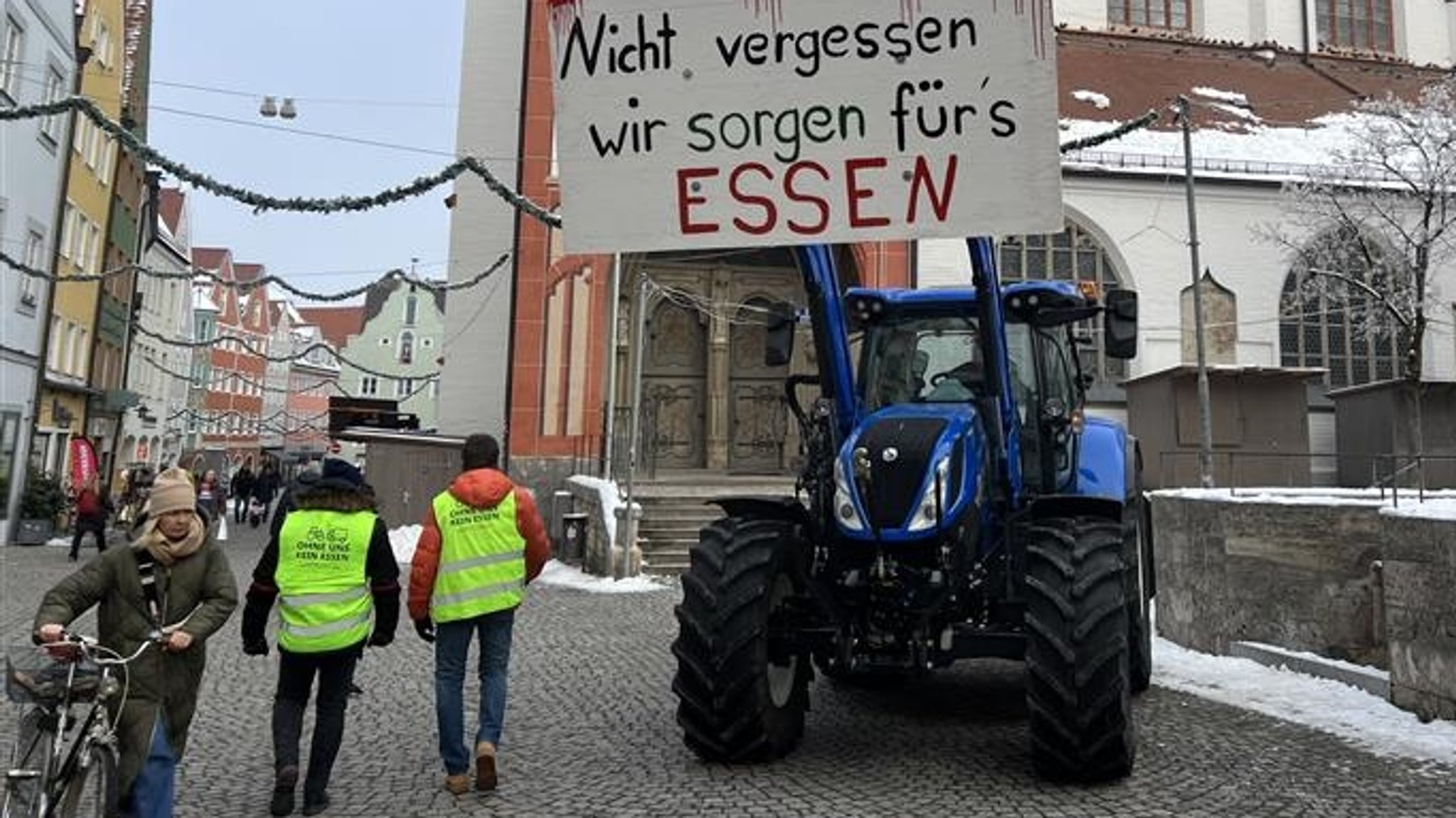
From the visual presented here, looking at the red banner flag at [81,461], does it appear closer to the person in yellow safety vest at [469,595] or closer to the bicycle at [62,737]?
the person in yellow safety vest at [469,595]

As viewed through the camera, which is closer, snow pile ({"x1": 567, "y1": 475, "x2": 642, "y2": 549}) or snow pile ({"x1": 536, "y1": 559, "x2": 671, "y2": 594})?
snow pile ({"x1": 536, "y1": 559, "x2": 671, "y2": 594})

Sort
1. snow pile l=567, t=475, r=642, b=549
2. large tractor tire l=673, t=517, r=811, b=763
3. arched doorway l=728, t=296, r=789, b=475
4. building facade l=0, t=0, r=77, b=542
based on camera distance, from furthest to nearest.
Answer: arched doorway l=728, t=296, r=789, b=475 → building facade l=0, t=0, r=77, b=542 → snow pile l=567, t=475, r=642, b=549 → large tractor tire l=673, t=517, r=811, b=763

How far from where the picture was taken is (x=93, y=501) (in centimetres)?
1800

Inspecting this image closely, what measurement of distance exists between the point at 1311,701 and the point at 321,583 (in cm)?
606

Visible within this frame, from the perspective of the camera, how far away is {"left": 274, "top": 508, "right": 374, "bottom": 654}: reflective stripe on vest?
14.3 feet

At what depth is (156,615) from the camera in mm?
3682

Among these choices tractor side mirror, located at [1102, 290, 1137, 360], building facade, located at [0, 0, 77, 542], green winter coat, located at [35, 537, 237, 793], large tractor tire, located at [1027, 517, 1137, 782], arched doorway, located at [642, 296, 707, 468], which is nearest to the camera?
green winter coat, located at [35, 537, 237, 793]

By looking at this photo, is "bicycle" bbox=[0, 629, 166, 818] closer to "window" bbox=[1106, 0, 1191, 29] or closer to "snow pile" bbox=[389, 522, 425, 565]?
"snow pile" bbox=[389, 522, 425, 565]

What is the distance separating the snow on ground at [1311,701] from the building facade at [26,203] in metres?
21.7

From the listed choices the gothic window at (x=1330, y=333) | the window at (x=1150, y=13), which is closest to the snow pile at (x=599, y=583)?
the gothic window at (x=1330, y=333)

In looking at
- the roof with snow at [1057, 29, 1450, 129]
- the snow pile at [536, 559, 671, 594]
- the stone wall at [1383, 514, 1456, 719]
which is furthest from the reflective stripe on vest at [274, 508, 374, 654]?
the roof with snow at [1057, 29, 1450, 129]

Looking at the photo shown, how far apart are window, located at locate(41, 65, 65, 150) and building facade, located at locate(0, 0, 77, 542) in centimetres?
2

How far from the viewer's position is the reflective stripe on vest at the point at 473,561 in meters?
4.71

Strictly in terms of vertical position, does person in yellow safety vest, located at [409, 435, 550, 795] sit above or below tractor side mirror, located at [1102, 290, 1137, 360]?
below
